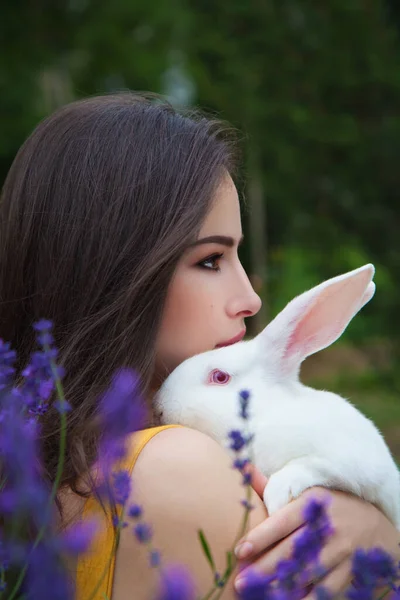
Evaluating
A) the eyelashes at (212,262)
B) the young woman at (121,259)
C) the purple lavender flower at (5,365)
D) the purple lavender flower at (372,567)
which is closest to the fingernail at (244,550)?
the young woman at (121,259)

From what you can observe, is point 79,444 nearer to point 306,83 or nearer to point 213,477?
point 213,477

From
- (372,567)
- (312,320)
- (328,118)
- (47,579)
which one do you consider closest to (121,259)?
(312,320)

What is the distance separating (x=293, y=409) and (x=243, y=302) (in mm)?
462

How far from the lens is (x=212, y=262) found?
2402 millimetres

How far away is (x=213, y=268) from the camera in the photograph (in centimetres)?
239

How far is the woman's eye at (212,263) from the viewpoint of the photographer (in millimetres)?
2381

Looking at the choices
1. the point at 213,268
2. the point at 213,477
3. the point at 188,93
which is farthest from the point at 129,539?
the point at 188,93

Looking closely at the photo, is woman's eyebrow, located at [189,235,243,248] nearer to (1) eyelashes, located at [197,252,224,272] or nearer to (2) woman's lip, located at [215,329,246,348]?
(1) eyelashes, located at [197,252,224,272]

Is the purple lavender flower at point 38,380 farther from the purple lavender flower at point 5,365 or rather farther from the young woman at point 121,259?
the young woman at point 121,259

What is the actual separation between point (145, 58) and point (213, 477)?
11.0 meters

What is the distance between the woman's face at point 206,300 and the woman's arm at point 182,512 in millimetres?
485

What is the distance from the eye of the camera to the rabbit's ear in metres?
2.20

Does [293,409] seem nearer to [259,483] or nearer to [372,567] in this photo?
[259,483]

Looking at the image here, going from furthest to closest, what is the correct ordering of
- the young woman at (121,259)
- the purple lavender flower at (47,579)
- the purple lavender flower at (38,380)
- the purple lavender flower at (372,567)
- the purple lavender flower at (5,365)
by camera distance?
the young woman at (121,259) < the purple lavender flower at (5,365) < the purple lavender flower at (38,380) < the purple lavender flower at (372,567) < the purple lavender flower at (47,579)
